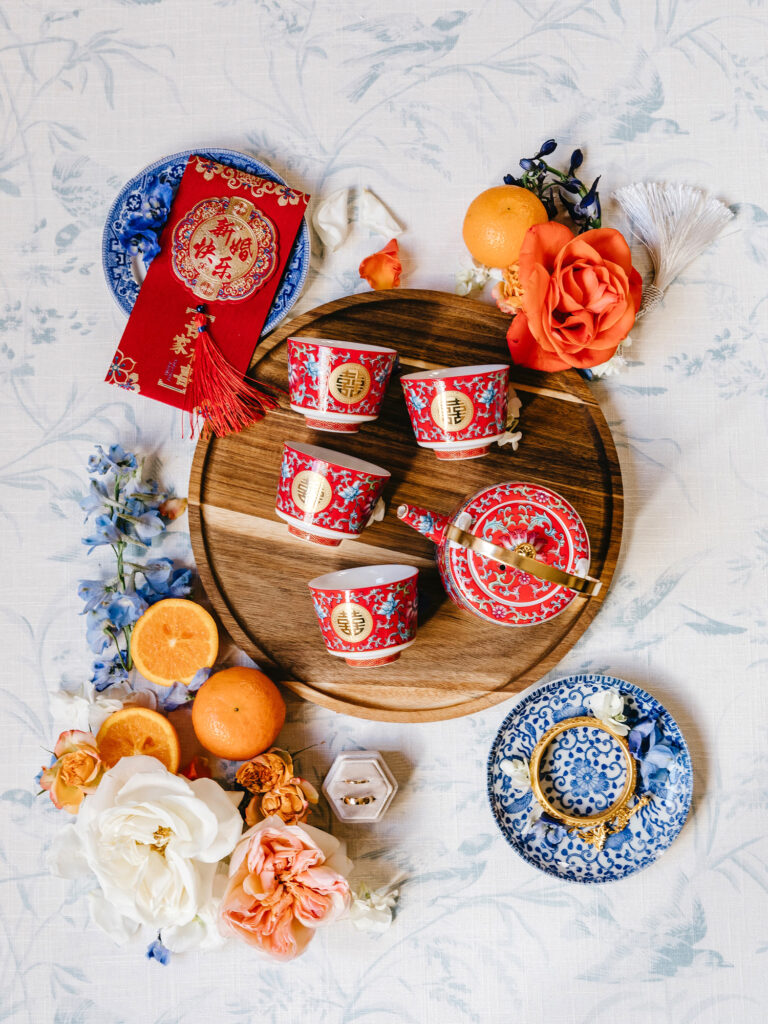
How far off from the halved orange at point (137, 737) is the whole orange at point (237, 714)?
5cm

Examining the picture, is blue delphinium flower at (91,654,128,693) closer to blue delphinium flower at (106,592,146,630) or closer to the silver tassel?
blue delphinium flower at (106,592,146,630)

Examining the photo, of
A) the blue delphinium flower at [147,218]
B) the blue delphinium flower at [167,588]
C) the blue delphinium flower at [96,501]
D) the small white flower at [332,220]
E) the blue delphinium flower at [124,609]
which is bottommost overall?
the blue delphinium flower at [124,609]

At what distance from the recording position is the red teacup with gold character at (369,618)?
98cm

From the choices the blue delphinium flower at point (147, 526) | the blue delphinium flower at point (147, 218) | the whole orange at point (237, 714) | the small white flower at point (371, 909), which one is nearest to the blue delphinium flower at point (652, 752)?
the small white flower at point (371, 909)

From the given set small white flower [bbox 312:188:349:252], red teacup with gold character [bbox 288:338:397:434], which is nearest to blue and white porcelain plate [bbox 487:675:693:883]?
red teacup with gold character [bbox 288:338:397:434]

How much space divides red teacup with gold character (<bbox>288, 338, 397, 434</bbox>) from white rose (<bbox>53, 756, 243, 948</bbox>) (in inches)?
19.5

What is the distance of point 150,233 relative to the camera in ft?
3.59

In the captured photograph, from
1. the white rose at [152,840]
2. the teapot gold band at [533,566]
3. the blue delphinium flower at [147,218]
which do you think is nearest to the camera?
the teapot gold band at [533,566]

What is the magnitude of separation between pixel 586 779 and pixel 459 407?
56 centimetres

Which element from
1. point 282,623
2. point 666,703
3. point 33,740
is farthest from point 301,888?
point 666,703

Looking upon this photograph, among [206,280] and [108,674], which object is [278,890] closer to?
[108,674]

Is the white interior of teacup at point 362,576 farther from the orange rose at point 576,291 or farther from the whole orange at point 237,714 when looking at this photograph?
the orange rose at point 576,291


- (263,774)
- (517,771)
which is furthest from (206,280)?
(517,771)

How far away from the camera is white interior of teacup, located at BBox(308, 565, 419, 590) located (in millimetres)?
1060
